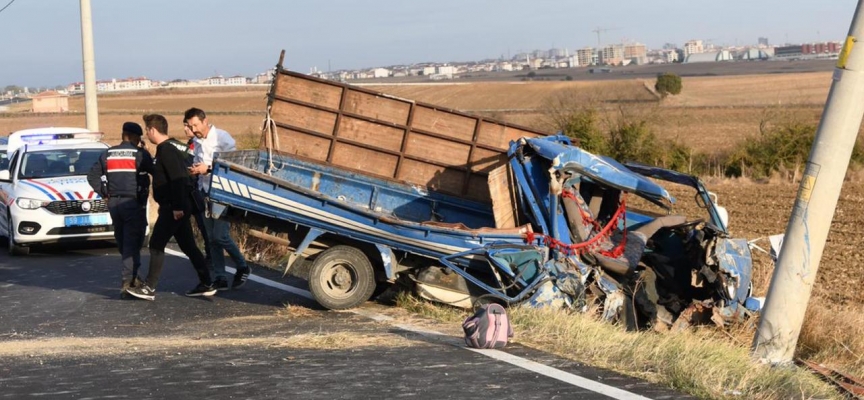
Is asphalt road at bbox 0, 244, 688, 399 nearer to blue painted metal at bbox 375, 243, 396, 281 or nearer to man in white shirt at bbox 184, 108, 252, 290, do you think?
man in white shirt at bbox 184, 108, 252, 290

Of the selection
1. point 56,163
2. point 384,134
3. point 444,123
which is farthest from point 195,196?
point 56,163

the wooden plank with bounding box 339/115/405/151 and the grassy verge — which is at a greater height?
the wooden plank with bounding box 339/115/405/151

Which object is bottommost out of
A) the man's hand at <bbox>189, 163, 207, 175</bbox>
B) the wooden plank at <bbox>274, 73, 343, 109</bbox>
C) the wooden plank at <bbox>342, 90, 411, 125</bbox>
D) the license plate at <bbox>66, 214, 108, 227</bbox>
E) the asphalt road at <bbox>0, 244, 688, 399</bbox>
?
the license plate at <bbox>66, 214, 108, 227</bbox>

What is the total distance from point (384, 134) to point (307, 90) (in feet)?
3.32

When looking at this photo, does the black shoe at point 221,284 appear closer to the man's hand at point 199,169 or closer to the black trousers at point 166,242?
the black trousers at point 166,242

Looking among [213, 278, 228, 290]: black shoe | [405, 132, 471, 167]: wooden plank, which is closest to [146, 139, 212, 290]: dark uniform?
[213, 278, 228, 290]: black shoe

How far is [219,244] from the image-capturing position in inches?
428

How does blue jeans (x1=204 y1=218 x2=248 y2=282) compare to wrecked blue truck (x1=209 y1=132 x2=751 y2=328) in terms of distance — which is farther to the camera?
blue jeans (x1=204 y1=218 x2=248 y2=282)

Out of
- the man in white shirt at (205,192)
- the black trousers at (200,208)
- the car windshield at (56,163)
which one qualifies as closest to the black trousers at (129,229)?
the black trousers at (200,208)

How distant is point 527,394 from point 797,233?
9.28 ft

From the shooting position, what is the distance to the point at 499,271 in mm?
9367

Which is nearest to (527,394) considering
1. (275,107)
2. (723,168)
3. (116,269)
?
(275,107)

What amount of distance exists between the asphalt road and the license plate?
435 cm

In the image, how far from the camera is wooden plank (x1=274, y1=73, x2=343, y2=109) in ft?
39.6
